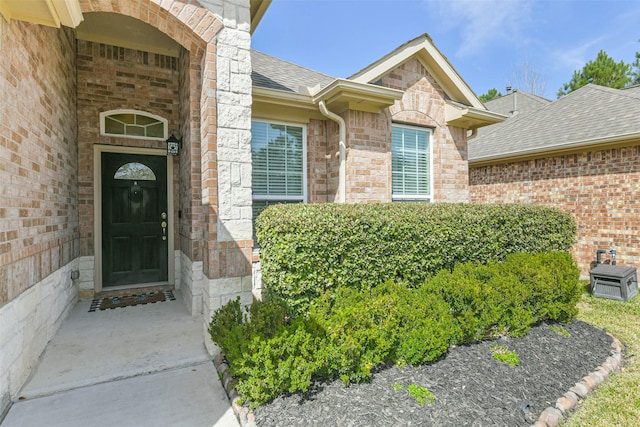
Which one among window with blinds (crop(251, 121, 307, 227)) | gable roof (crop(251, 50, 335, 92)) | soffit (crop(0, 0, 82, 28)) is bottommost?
window with blinds (crop(251, 121, 307, 227))

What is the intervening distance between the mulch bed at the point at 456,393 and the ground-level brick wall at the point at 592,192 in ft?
15.3

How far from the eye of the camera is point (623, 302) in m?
5.77

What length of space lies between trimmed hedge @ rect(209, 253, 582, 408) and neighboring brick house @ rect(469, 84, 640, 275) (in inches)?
150

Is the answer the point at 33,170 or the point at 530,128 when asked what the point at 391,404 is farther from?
the point at 530,128

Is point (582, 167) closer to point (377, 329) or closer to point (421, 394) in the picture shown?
point (377, 329)

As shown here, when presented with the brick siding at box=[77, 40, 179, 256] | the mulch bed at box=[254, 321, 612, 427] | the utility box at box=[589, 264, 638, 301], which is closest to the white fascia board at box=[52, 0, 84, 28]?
the brick siding at box=[77, 40, 179, 256]

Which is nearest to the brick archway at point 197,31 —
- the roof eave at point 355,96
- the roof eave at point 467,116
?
the roof eave at point 355,96

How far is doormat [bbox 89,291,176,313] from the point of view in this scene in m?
5.00

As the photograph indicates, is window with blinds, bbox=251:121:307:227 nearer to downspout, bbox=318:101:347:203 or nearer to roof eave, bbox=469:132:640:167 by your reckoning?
downspout, bbox=318:101:347:203

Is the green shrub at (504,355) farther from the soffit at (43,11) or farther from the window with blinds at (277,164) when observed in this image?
the soffit at (43,11)

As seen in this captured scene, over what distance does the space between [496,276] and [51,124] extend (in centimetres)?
587

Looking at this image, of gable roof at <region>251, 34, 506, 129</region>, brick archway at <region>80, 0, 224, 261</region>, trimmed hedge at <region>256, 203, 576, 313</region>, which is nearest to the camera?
brick archway at <region>80, 0, 224, 261</region>

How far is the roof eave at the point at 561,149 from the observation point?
6613 millimetres

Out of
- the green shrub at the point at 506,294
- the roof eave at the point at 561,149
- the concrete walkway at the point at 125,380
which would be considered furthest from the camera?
the roof eave at the point at 561,149
